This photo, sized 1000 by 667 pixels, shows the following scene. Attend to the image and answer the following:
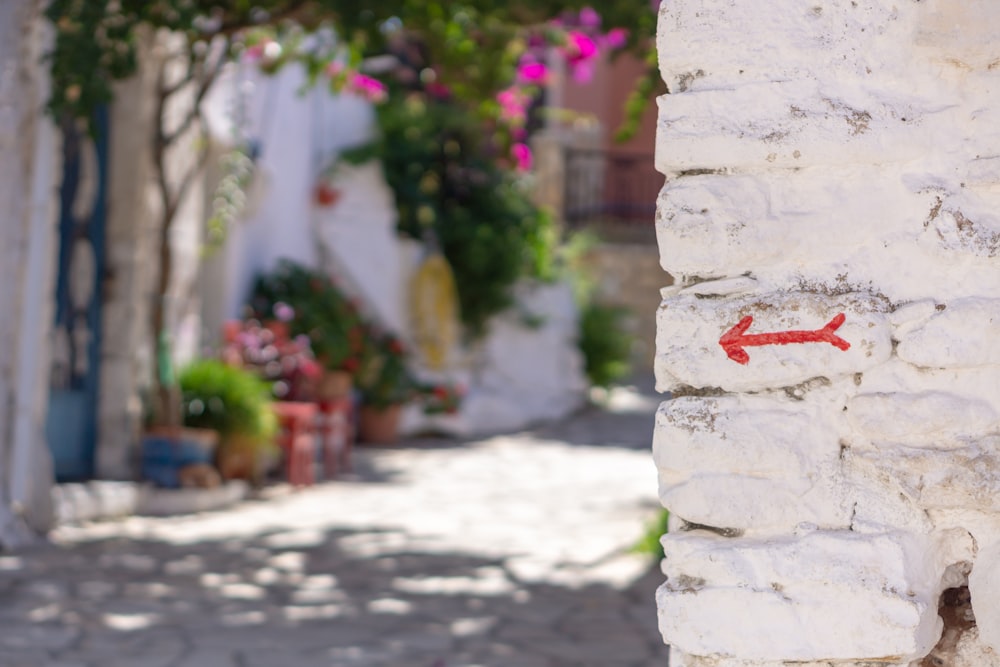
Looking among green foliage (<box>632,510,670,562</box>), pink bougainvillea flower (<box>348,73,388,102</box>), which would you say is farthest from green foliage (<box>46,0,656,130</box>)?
green foliage (<box>632,510,670,562</box>)

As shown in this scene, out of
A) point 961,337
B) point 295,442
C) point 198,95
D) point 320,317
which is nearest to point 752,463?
point 961,337

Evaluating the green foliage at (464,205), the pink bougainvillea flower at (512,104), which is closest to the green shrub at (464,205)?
the green foliage at (464,205)

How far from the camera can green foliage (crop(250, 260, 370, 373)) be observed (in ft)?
29.3

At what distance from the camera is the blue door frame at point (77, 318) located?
258 inches

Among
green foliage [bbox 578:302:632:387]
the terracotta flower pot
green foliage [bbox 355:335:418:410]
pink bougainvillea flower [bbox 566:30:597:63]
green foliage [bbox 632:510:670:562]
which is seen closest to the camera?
green foliage [bbox 632:510:670:562]

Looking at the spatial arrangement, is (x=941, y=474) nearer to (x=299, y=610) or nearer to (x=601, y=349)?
(x=299, y=610)

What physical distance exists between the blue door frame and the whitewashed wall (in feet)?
3.73

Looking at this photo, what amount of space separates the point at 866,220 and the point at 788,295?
5.9 inches

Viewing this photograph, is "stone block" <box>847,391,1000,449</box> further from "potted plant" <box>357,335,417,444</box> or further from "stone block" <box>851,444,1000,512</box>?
"potted plant" <box>357,335,417,444</box>

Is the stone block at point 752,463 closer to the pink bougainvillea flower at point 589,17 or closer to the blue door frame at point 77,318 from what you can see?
the pink bougainvillea flower at point 589,17

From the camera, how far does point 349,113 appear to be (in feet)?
36.0

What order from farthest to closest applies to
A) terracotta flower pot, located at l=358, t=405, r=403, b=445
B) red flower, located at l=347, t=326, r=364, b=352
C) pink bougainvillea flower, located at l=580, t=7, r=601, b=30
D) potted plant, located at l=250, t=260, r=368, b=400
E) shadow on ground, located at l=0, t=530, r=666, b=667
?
1. terracotta flower pot, located at l=358, t=405, r=403, b=445
2. red flower, located at l=347, t=326, r=364, b=352
3. potted plant, located at l=250, t=260, r=368, b=400
4. pink bougainvillea flower, located at l=580, t=7, r=601, b=30
5. shadow on ground, located at l=0, t=530, r=666, b=667

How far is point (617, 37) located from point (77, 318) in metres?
2.94

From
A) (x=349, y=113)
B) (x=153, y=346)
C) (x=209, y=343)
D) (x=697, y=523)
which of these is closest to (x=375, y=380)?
(x=209, y=343)
